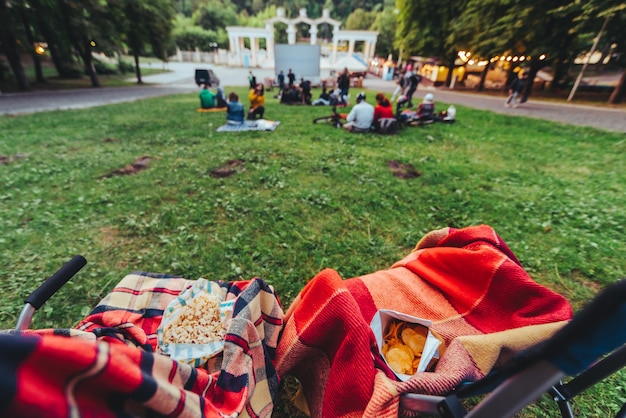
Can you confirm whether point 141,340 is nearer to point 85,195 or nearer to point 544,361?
point 544,361

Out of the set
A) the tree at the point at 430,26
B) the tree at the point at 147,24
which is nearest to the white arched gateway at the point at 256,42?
the tree at the point at 430,26

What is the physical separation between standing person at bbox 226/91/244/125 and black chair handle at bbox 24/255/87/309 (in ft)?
30.8

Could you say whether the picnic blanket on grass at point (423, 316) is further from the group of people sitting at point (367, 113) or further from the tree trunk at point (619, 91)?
the tree trunk at point (619, 91)

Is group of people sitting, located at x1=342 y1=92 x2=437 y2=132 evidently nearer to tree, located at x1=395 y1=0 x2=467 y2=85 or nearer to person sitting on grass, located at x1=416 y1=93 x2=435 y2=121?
person sitting on grass, located at x1=416 y1=93 x2=435 y2=121

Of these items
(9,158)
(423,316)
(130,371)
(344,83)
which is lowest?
(9,158)

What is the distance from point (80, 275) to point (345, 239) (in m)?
3.49

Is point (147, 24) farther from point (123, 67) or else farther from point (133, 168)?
point (133, 168)

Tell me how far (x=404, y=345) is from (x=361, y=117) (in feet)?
28.5

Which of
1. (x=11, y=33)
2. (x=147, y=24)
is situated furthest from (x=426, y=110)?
(x=147, y=24)

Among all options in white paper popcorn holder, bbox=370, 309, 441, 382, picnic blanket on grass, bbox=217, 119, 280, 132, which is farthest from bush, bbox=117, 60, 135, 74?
white paper popcorn holder, bbox=370, 309, 441, 382

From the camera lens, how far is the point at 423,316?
2.18 m

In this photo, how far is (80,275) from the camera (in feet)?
11.3

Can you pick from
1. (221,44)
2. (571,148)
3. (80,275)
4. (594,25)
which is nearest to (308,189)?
(80,275)

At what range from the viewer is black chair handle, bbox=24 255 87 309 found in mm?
1616
